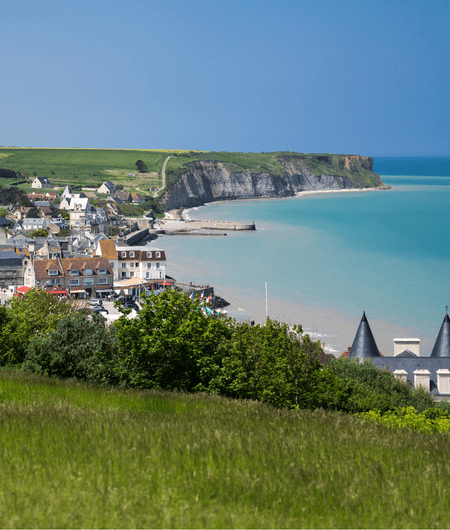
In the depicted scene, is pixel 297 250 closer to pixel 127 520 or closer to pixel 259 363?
pixel 259 363

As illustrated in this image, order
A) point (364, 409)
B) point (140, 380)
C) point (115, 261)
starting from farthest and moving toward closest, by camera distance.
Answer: point (115, 261) < point (364, 409) < point (140, 380)

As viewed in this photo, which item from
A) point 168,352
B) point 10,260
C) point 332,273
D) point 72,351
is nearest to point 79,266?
point 10,260

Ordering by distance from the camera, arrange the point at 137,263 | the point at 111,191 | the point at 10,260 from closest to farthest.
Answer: the point at 10,260, the point at 137,263, the point at 111,191

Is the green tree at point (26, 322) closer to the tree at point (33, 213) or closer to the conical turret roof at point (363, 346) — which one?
the conical turret roof at point (363, 346)

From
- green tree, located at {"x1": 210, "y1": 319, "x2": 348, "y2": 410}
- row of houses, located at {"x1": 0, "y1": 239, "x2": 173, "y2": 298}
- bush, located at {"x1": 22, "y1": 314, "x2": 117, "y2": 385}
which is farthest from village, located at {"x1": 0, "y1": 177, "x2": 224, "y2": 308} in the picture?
green tree, located at {"x1": 210, "y1": 319, "x2": 348, "y2": 410}

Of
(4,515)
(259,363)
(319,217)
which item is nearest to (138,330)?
(259,363)

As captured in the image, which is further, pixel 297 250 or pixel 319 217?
pixel 319 217

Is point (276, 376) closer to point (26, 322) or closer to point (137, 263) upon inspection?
point (26, 322)

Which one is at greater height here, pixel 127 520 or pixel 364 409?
pixel 127 520
